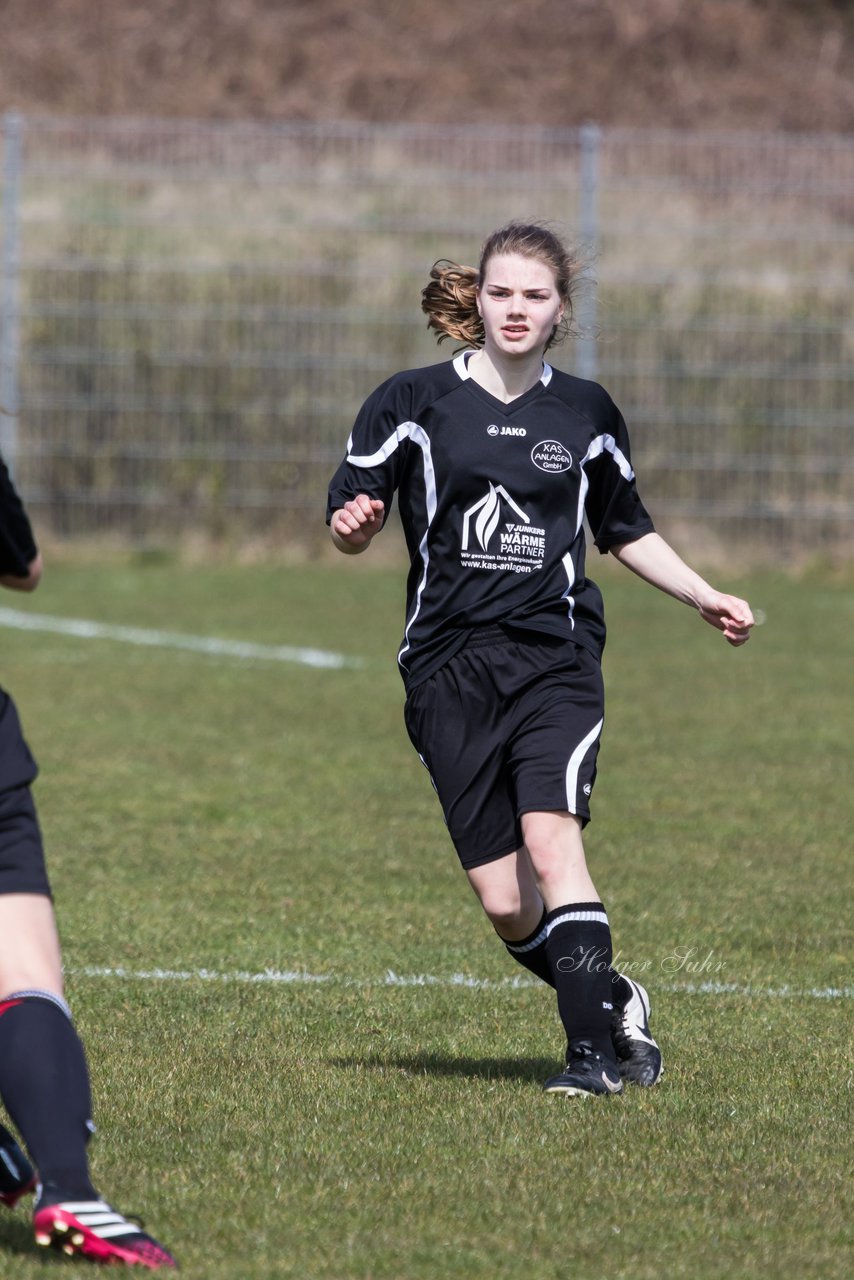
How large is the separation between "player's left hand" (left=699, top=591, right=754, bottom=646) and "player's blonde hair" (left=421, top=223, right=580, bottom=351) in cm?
69

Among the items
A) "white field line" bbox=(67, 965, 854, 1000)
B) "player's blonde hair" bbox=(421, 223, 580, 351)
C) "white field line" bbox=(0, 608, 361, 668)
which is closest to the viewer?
"player's blonde hair" bbox=(421, 223, 580, 351)

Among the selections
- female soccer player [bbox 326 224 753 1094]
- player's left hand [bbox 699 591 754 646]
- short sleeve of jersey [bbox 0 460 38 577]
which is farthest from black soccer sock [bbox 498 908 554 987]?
short sleeve of jersey [bbox 0 460 38 577]

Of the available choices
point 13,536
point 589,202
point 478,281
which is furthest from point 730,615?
point 589,202

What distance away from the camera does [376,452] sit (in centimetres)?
476

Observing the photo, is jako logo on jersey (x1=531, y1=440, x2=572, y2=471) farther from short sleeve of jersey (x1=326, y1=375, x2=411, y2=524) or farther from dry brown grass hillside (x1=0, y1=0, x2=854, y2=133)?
dry brown grass hillside (x1=0, y1=0, x2=854, y2=133)

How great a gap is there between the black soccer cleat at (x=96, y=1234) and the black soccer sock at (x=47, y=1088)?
0.10 ft

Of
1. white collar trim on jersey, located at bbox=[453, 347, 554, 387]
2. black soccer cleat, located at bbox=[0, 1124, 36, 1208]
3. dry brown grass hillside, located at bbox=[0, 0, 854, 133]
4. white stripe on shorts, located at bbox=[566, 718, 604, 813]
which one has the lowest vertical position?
black soccer cleat, located at bbox=[0, 1124, 36, 1208]

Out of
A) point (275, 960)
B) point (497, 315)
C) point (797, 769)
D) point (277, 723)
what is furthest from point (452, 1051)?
point (277, 723)

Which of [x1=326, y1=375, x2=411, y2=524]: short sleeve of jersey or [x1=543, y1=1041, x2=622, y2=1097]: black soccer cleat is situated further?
[x1=326, y1=375, x2=411, y2=524]: short sleeve of jersey

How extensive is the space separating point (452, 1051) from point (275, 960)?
3.36ft

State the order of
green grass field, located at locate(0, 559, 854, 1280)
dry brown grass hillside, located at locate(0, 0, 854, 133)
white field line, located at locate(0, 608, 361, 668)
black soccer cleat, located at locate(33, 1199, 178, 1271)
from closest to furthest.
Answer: black soccer cleat, located at locate(33, 1199, 178, 1271) < green grass field, located at locate(0, 559, 854, 1280) < white field line, located at locate(0, 608, 361, 668) < dry brown grass hillside, located at locate(0, 0, 854, 133)

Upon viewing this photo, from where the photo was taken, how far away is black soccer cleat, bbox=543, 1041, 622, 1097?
14.7 ft

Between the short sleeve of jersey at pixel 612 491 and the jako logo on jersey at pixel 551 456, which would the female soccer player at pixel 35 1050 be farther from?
the short sleeve of jersey at pixel 612 491

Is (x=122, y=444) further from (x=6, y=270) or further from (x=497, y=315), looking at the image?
(x=497, y=315)
